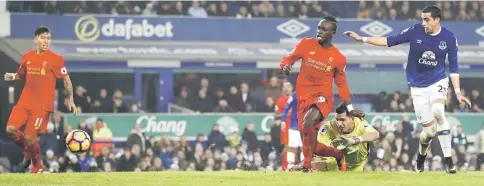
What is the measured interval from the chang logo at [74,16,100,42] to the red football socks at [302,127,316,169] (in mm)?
16757

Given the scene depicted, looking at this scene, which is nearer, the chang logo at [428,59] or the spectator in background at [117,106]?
the chang logo at [428,59]

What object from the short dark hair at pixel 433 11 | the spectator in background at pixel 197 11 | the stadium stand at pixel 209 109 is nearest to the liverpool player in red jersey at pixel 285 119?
the stadium stand at pixel 209 109

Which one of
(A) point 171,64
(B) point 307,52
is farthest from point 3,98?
(B) point 307,52

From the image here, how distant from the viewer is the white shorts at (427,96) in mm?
17375

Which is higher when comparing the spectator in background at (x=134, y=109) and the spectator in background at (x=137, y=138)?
the spectator in background at (x=134, y=109)

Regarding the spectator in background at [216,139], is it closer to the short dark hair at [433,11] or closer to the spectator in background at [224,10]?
the spectator in background at [224,10]

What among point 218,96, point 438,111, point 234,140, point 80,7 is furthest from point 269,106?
point 438,111

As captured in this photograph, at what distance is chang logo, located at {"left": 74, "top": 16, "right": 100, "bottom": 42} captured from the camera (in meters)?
33.2

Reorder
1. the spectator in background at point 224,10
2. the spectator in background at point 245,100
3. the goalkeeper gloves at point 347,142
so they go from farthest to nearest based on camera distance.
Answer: the spectator in background at point 224,10 < the spectator in background at point 245,100 < the goalkeeper gloves at point 347,142

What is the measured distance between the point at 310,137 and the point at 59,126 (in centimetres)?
1266

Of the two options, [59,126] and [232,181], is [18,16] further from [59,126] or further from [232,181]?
[232,181]

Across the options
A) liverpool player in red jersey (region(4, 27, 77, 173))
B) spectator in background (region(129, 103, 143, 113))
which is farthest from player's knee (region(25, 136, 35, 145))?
spectator in background (region(129, 103, 143, 113))

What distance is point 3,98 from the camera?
31.6 meters

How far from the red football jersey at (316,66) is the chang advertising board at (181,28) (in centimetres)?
1620
